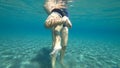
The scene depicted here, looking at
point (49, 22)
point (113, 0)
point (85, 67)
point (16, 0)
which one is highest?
point (16, 0)

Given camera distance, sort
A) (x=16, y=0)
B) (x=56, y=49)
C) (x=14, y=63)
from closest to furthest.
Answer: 1. (x=56, y=49)
2. (x=14, y=63)
3. (x=16, y=0)

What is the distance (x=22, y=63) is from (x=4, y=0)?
66.4 feet

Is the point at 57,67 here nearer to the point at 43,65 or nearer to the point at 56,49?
the point at 43,65

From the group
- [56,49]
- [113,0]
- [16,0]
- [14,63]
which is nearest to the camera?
[56,49]

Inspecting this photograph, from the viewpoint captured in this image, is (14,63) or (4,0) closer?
(14,63)

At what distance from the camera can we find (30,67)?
6449 mm

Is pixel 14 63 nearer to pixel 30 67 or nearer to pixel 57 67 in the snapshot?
pixel 30 67

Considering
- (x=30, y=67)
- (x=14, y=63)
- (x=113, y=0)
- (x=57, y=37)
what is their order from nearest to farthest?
1. (x=57, y=37)
2. (x=30, y=67)
3. (x=14, y=63)
4. (x=113, y=0)

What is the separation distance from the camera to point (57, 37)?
529 cm

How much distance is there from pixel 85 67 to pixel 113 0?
15.5m

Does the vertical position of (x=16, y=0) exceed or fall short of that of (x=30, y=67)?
it exceeds it

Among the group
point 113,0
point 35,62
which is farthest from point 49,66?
point 113,0

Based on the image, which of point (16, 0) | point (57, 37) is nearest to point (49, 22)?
point (57, 37)

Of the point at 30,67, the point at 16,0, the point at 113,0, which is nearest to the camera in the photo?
the point at 30,67
